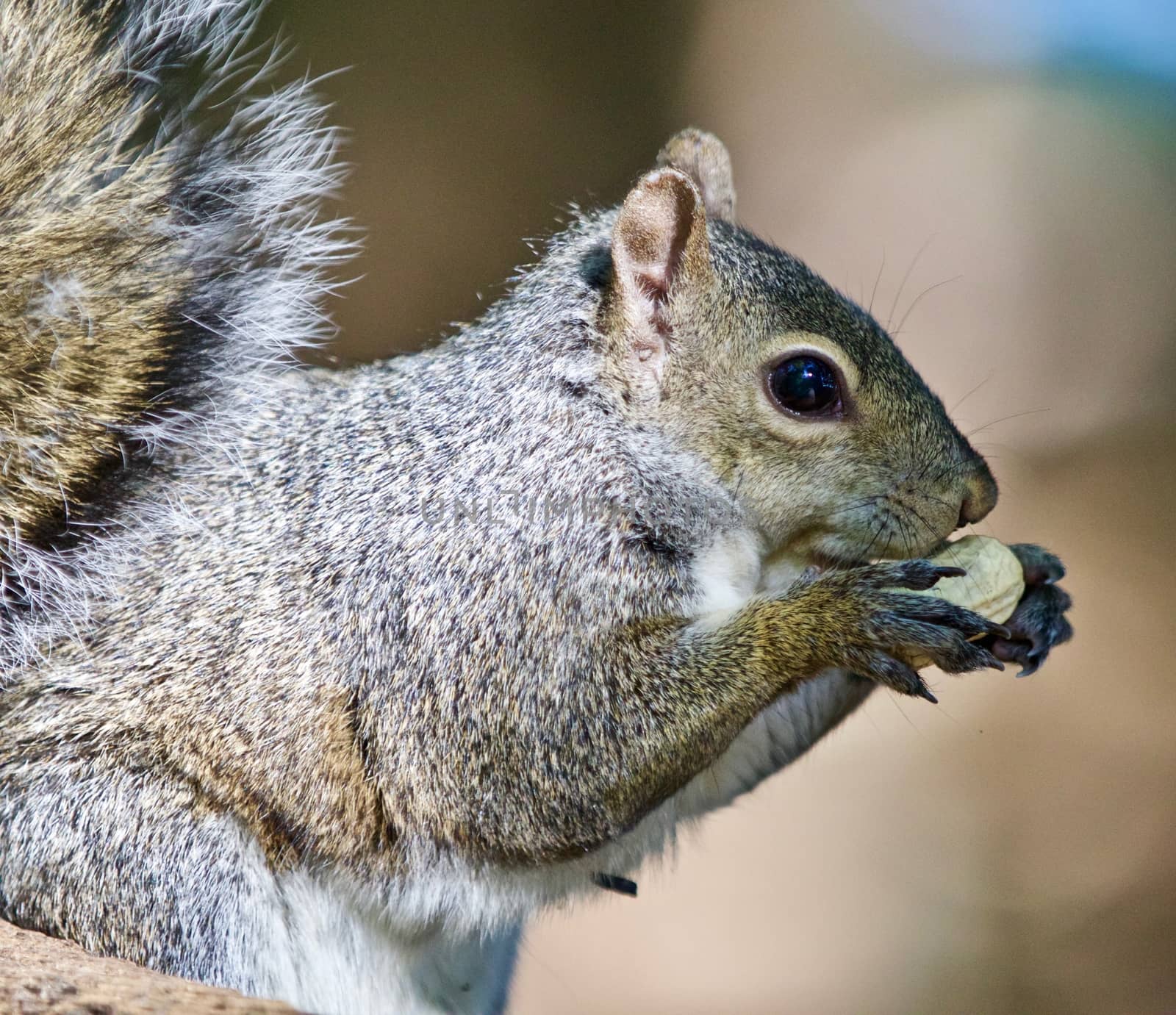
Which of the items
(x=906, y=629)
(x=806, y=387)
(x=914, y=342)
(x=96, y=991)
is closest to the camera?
(x=96, y=991)

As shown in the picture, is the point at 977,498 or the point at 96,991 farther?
the point at 977,498

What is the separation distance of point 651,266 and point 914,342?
254cm

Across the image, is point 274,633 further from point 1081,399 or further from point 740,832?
point 1081,399

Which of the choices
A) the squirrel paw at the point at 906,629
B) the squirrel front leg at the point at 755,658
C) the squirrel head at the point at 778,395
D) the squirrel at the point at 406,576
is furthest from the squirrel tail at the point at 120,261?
the squirrel paw at the point at 906,629

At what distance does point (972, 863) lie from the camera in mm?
3242

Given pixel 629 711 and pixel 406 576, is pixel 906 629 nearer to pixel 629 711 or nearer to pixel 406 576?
pixel 629 711

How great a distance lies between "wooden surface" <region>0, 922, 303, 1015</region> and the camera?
0.97 m

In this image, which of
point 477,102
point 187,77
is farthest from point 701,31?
point 187,77

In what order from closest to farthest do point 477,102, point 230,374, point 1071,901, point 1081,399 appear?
1. point 230,374
2. point 1071,901
3. point 477,102
4. point 1081,399

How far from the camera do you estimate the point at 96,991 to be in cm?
99

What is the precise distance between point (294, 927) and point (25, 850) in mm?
299

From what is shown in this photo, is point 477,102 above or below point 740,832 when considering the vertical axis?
above

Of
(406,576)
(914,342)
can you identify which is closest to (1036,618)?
(406,576)

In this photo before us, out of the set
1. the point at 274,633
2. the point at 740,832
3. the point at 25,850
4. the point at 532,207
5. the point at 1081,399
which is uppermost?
the point at 1081,399
